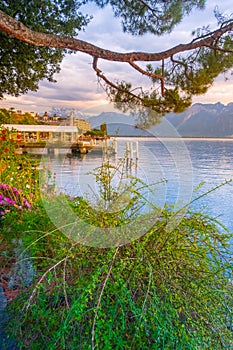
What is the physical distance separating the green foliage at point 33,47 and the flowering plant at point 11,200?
3.97 meters

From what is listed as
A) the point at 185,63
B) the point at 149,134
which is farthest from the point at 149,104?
the point at 149,134

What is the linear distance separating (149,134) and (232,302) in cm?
134

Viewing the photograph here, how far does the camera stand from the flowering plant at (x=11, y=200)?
2.63 m

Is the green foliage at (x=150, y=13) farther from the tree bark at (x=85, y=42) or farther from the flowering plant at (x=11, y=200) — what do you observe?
the flowering plant at (x=11, y=200)

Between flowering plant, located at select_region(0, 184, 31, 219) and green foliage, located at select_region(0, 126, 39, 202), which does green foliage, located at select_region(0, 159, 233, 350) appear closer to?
flowering plant, located at select_region(0, 184, 31, 219)

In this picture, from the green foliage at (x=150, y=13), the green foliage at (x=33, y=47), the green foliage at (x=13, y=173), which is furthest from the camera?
the green foliage at (x=33, y=47)

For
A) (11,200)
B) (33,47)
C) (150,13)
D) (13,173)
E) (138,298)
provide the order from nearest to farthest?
(138,298) → (11,200) → (13,173) → (150,13) → (33,47)

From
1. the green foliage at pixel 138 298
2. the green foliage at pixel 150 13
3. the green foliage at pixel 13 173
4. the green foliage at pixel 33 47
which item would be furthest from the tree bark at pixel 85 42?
the green foliage at pixel 33 47

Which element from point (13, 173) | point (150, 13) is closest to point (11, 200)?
point (13, 173)

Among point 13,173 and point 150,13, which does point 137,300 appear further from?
point 150,13

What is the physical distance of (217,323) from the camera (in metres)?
1.17

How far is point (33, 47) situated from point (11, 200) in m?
4.78

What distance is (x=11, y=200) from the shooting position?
2711 millimetres

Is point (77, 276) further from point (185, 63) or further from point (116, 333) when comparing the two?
point (185, 63)
